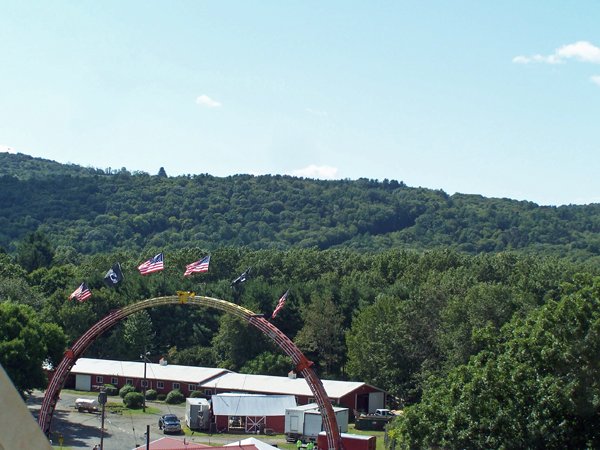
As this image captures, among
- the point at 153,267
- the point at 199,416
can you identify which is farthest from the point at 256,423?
the point at 153,267

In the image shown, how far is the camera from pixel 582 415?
32.1 meters

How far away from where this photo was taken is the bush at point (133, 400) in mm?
65625

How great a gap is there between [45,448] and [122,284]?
277 feet

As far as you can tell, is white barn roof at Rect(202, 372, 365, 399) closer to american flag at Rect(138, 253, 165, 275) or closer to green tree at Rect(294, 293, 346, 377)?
green tree at Rect(294, 293, 346, 377)

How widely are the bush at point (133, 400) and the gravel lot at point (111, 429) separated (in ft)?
5.98

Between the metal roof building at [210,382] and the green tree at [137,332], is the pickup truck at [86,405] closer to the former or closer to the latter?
the metal roof building at [210,382]

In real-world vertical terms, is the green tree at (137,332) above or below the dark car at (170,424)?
above

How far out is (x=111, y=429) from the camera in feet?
183

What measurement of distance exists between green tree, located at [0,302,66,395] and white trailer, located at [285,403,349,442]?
1607 cm

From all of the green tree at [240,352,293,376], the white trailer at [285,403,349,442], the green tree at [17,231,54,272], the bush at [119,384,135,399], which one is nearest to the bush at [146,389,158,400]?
the bush at [119,384,135,399]

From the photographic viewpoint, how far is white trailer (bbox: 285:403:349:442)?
177ft

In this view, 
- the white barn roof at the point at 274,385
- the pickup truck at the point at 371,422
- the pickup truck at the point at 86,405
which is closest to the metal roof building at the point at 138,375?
the white barn roof at the point at 274,385

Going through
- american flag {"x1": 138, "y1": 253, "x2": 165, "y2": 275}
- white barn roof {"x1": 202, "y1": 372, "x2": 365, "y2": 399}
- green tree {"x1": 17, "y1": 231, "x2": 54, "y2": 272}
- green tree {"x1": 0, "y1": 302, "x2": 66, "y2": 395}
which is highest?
green tree {"x1": 17, "y1": 231, "x2": 54, "y2": 272}

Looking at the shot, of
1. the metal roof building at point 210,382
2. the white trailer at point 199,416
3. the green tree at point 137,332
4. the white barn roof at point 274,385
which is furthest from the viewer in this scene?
the green tree at point 137,332
